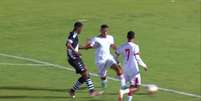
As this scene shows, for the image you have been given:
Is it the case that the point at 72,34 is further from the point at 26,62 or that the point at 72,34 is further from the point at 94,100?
the point at 26,62

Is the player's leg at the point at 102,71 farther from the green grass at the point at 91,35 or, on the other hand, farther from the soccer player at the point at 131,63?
the soccer player at the point at 131,63

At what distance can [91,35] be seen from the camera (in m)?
35.2

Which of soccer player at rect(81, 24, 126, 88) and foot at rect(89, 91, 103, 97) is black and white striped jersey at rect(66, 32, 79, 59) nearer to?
soccer player at rect(81, 24, 126, 88)

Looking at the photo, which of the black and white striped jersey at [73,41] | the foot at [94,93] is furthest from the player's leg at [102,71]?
the black and white striped jersey at [73,41]

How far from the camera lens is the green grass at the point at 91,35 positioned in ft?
80.4

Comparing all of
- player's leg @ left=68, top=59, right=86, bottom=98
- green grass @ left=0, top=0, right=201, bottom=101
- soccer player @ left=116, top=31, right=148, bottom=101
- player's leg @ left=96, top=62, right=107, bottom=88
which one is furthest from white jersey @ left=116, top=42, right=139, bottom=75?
player's leg @ left=68, top=59, right=86, bottom=98

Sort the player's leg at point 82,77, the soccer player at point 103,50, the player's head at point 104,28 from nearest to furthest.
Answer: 1. the player's head at point 104,28
2. the player's leg at point 82,77
3. the soccer player at point 103,50

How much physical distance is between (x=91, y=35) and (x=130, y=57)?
13.3 m

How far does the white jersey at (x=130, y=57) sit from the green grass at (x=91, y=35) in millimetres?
1372

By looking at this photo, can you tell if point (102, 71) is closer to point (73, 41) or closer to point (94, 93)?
point (94, 93)

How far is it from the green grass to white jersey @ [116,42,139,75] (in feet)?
4.50

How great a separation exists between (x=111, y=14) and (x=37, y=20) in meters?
4.25

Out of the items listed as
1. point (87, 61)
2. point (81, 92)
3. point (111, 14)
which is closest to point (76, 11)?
point (111, 14)

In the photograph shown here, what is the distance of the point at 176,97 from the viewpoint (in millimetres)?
23281
